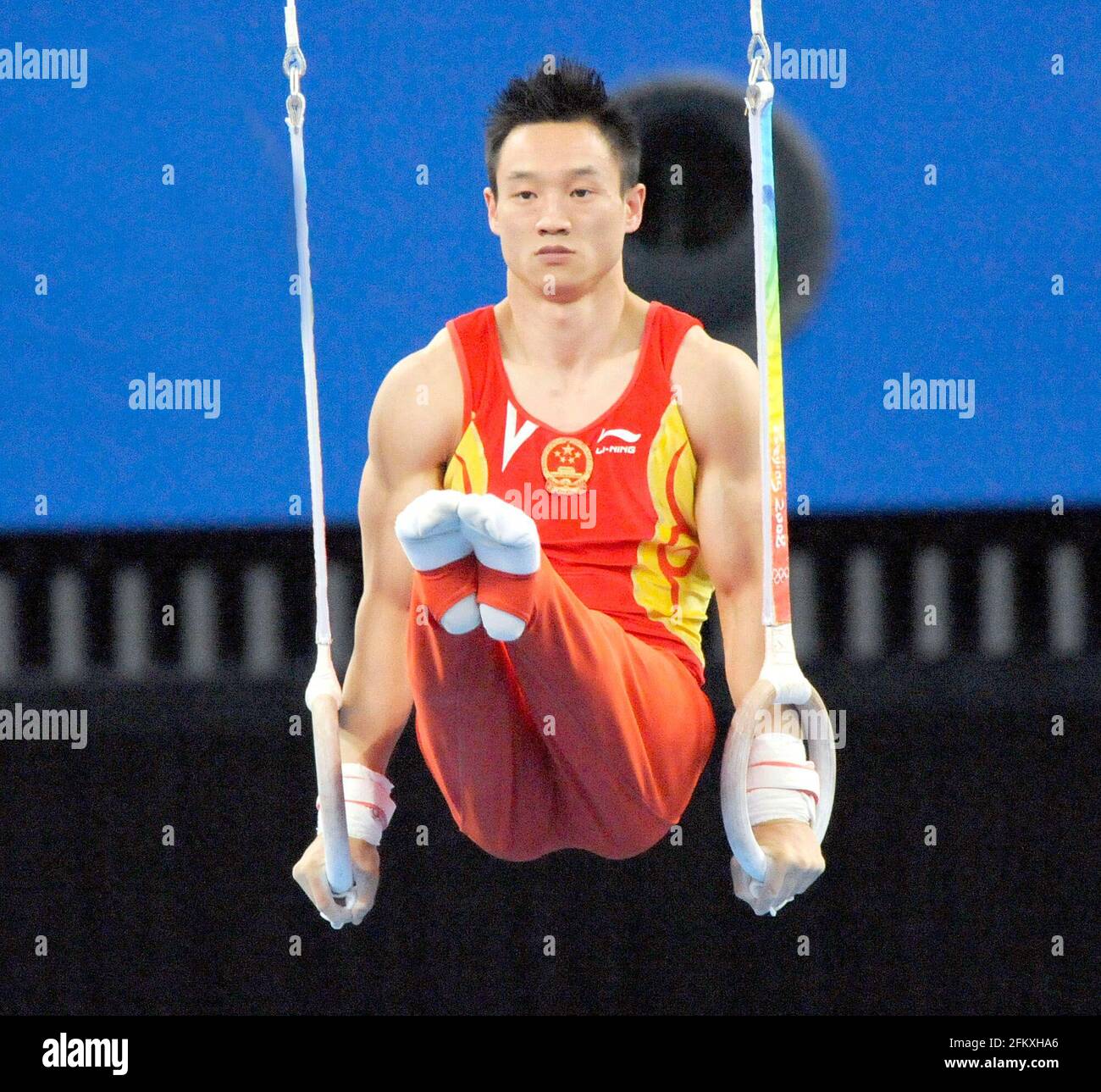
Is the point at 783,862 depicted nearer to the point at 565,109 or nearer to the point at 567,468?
the point at 567,468

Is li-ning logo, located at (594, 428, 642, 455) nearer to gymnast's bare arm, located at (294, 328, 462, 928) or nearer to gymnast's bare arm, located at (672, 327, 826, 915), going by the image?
gymnast's bare arm, located at (672, 327, 826, 915)

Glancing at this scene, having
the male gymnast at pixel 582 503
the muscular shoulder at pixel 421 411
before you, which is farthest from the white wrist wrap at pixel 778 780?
the muscular shoulder at pixel 421 411

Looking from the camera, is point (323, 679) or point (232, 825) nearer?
point (323, 679)

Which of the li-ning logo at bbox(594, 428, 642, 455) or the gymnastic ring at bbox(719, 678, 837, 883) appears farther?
the li-ning logo at bbox(594, 428, 642, 455)

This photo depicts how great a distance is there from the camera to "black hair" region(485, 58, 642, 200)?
295 centimetres

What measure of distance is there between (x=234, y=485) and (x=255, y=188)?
1.95 ft

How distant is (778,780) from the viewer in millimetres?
2877

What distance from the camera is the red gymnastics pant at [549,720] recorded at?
2604 mm

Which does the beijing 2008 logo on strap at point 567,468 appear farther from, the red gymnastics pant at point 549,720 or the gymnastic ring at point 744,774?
the gymnastic ring at point 744,774
